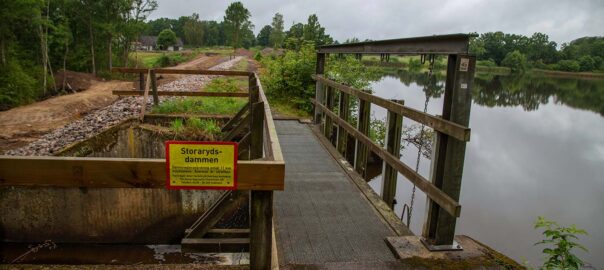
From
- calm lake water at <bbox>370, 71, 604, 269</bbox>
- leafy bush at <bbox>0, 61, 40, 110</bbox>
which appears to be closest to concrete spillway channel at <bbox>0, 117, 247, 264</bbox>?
calm lake water at <bbox>370, 71, 604, 269</bbox>

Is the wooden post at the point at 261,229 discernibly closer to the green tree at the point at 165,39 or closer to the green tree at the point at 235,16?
the green tree at the point at 235,16

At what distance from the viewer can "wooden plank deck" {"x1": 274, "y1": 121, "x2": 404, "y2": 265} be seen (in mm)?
3529

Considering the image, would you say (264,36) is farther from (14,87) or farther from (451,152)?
(451,152)

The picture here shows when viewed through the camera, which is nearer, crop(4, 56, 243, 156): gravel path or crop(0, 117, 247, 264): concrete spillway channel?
crop(0, 117, 247, 264): concrete spillway channel

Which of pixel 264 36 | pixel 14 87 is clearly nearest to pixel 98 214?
pixel 14 87

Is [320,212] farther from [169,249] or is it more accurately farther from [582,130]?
[582,130]

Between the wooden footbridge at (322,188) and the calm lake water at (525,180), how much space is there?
1328 millimetres

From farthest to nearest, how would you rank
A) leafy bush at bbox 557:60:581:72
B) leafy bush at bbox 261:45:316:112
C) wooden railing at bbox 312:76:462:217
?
leafy bush at bbox 557:60:581:72 < leafy bush at bbox 261:45:316:112 < wooden railing at bbox 312:76:462:217

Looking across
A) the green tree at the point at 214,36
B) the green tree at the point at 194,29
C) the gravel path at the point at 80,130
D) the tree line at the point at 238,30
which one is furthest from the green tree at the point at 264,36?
→ the gravel path at the point at 80,130

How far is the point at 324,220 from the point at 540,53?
336 feet

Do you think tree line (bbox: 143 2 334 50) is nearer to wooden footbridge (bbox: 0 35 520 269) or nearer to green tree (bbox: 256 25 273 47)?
green tree (bbox: 256 25 273 47)

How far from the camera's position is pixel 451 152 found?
3434 mm

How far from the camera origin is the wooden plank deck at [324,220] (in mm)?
3529

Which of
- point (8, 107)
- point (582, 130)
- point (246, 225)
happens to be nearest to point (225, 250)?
point (246, 225)
